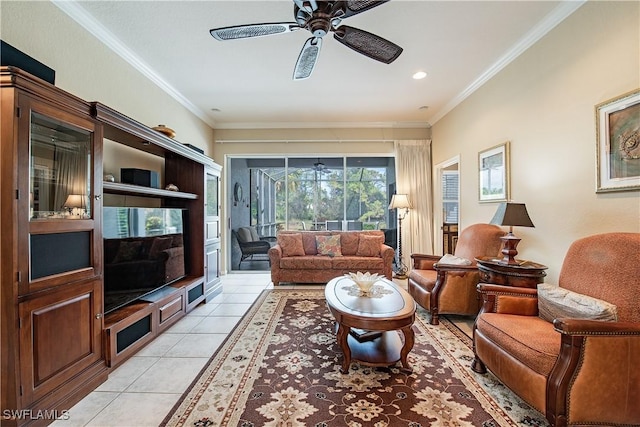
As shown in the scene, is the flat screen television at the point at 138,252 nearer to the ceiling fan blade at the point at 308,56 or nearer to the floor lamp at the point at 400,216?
the ceiling fan blade at the point at 308,56

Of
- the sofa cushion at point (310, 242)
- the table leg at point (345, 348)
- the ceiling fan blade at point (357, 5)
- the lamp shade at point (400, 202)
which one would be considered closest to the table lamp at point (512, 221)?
the table leg at point (345, 348)

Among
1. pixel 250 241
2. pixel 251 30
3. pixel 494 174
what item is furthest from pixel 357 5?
pixel 250 241

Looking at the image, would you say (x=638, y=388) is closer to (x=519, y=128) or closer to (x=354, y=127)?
(x=519, y=128)

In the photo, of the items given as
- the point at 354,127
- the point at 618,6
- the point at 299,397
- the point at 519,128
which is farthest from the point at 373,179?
the point at 299,397

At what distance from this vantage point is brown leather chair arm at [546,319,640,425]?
139 centimetres

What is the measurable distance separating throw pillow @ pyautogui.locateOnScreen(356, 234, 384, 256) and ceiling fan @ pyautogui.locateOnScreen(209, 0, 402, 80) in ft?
10.2

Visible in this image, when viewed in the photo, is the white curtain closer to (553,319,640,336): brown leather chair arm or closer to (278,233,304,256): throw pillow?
(278,233,304,256): throw pillow

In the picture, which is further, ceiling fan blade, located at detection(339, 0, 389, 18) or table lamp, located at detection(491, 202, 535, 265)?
table lamp, located at detection(491, 202, 535, 265)

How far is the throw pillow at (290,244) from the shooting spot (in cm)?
471

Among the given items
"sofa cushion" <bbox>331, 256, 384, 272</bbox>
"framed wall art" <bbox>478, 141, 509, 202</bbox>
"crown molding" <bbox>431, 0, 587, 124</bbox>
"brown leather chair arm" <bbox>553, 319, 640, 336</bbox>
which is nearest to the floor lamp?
"sofa cushion" <bbox>331, 256, 384, 272</bbox>

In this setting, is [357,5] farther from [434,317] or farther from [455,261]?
[434,317]

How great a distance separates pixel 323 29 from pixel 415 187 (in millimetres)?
3992

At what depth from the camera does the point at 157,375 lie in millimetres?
2066

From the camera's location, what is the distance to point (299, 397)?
1.80m
